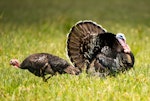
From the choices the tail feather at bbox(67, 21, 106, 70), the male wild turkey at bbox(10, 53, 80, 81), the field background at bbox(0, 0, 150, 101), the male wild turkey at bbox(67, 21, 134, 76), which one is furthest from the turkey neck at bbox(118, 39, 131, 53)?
the male wild turkey at bbox(10, 53, 80, 81)

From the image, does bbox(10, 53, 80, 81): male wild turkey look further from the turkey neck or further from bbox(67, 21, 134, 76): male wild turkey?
the turkey neck

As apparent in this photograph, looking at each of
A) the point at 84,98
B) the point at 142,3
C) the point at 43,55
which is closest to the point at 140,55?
the point at 43,55

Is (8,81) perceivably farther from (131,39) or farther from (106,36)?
(131,39)

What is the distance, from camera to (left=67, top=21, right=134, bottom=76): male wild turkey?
751 centimetres

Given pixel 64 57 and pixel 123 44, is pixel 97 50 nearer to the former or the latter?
pixel 123 44

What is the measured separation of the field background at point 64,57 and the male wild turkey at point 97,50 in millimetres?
194

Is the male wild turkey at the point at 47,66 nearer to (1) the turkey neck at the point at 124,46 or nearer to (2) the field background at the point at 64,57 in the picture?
(2) the field background at the point at 64,57

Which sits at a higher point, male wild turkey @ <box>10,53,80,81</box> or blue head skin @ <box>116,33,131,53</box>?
blue head skin @ <box>116,33,131,53</box>

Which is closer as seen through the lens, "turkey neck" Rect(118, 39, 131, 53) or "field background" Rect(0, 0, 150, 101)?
Answer: "field background" Rect(0, 0, 150, 101)

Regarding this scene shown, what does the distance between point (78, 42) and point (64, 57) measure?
2.01 meters

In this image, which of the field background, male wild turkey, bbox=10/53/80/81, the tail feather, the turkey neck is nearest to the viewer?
the field background

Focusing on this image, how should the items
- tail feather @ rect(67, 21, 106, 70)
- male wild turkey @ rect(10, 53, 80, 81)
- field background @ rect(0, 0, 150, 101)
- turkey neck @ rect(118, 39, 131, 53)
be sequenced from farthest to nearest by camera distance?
tail feather @ rect(67, 21, 106, 70) → turkey neck @ rect(118, 39, 131, 53) → male wild turkey @ rect(10, 53, 80, 81) → field background @ rect(0, 0, 150, 101)

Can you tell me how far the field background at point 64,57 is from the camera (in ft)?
21.2

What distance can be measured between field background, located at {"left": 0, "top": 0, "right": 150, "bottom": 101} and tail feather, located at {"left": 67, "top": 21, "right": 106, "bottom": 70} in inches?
17.1
